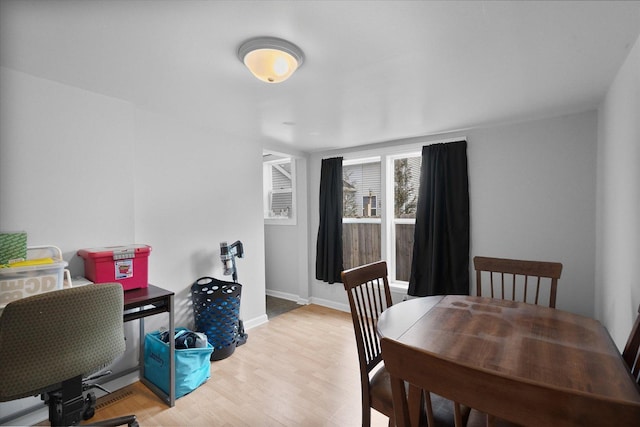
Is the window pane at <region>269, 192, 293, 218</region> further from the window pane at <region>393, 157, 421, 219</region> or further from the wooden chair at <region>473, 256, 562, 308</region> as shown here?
the wooden chair at <region>473, 256, 562, 308</region>

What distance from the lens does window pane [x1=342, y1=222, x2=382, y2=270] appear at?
3.99 m

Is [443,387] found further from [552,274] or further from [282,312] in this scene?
[282,312]

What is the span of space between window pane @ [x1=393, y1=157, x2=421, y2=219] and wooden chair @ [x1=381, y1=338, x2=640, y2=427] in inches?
124

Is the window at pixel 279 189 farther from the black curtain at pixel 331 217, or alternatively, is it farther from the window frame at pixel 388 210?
the window frame at pixel 388 210

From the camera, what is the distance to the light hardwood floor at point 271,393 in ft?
6.37

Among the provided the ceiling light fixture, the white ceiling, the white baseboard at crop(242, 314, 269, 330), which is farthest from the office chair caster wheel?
the ceiling light fixture

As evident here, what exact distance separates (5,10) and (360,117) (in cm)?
229

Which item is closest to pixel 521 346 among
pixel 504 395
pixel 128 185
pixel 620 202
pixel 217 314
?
pixel 504 395

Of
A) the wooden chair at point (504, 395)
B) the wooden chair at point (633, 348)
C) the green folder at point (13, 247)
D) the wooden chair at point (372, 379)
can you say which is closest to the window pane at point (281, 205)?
the wooden chair at point (372, 379)

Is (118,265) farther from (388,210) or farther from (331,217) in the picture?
(388,210)

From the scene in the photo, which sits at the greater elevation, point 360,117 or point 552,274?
point 360,117

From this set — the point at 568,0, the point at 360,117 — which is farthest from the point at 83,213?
the point at 568,0

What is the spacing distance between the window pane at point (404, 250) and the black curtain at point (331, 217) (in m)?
0.79

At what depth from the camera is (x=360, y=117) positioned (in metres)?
2.74
